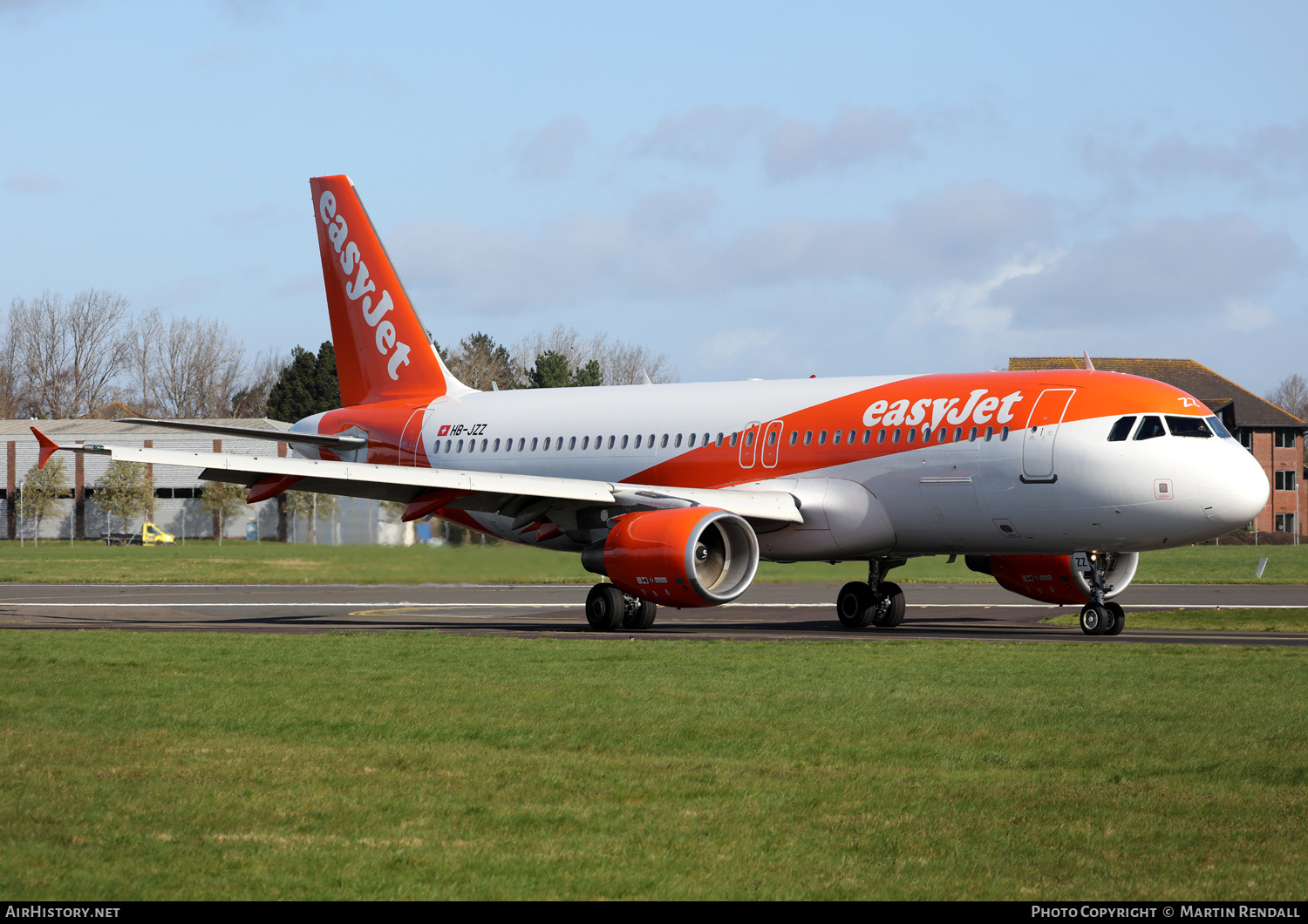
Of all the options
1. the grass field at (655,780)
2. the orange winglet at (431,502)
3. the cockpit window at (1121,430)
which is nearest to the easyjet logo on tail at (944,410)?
the cockpit window at (1121,430)

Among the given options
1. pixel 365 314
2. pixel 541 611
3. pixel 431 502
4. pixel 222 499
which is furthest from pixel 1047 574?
pixel 222 499

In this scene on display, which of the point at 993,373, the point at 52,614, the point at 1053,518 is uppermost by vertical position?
the point at 993,373

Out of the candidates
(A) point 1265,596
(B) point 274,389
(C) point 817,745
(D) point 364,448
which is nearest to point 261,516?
(B) point 274,389

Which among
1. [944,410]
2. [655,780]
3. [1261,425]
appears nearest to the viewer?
[655,780]

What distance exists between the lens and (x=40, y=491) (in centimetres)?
8969

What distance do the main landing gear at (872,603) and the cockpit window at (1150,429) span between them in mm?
4867

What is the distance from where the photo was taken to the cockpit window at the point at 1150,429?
20766 millimetres

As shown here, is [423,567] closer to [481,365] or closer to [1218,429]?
[1218,429]

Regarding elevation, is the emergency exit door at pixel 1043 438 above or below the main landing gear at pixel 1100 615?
above

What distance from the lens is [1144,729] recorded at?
10.9 m

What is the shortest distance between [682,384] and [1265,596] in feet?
45.1

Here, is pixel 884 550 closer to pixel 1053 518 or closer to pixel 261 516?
pixel 1053 518

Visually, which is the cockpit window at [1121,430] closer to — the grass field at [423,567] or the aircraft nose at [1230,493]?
the aircraft nose at [1230,493]

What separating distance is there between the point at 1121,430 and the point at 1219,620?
484cm
